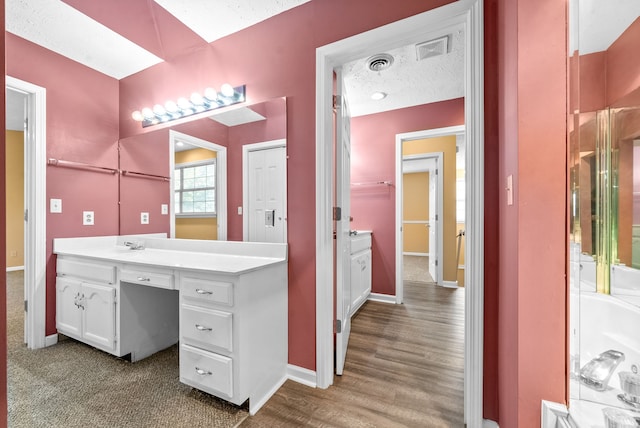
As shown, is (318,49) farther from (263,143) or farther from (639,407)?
(639,407)

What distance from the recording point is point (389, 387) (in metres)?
1.53

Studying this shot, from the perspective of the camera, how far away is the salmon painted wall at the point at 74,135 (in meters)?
1.99

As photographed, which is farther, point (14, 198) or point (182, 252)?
point (14, 198)

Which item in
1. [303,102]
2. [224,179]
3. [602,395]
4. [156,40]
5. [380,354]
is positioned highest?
[156,40]

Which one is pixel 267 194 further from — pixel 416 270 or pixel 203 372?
pixel 416 270

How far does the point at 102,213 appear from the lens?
233 cm

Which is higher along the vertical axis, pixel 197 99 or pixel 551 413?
pixel 197 99

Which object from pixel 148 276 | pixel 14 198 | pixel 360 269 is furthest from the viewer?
pixel 14 198

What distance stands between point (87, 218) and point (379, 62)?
2.89 meters

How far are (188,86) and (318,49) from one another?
47.6 inches

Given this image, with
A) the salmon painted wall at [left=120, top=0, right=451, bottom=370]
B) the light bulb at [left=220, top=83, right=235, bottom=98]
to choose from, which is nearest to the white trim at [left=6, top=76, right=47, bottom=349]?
the light bulb at [left=220, top=83, right=235, bottom=98]

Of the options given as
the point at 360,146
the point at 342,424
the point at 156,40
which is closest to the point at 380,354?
the point at 342,424

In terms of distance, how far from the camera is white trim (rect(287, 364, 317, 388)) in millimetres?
1563

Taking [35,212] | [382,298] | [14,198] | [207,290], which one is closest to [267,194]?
[207,290]
